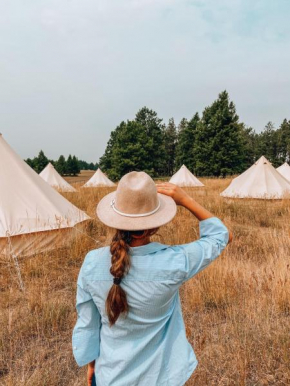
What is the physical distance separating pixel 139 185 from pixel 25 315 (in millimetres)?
2265

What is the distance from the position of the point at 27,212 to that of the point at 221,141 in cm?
2969

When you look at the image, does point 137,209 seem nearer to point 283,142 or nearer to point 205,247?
point 205,247

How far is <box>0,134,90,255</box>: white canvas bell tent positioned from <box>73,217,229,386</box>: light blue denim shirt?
313 centimetres

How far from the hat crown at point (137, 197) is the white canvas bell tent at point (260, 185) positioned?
10418 millimetres

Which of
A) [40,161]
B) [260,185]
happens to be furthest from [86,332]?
[40,161]

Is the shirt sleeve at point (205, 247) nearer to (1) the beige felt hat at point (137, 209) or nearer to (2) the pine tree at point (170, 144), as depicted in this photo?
(1) the beige felt hat at point (137, 209)

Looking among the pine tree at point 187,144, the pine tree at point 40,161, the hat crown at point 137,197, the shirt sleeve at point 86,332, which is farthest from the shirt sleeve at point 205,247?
the pine tree at point 40,161

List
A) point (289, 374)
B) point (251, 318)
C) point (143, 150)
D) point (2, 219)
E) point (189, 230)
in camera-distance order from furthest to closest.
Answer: point (143, 150)
point (189, 230)
point (2, 219)
point (251, 318)
point (289, 374)

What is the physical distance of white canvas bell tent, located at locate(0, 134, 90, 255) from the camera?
4094mm

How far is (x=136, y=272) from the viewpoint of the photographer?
1.07 metres

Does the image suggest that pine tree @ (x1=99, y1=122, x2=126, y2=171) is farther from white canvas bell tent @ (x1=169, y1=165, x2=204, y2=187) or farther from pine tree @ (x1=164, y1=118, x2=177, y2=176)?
white canvas bell tent @ (x1=169, y1=165, x2=204, y2=187)

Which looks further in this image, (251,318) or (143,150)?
(143,150)

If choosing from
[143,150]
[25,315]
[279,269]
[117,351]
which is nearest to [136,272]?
[117,351]

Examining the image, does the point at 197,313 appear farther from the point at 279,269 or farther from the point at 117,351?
the point at 117,351
